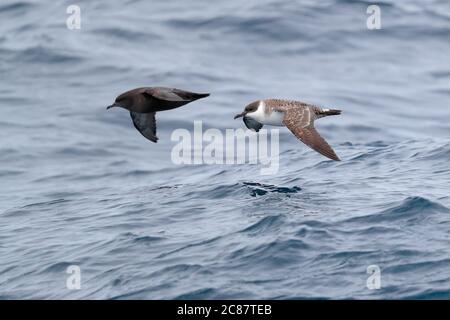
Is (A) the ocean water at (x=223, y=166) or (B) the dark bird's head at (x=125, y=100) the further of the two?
(B) the dark bird's head at (x=125, y=100)

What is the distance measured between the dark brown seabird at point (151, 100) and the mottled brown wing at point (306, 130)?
3.96 feet

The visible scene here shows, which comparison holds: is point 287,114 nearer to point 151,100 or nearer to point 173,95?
point 173,95

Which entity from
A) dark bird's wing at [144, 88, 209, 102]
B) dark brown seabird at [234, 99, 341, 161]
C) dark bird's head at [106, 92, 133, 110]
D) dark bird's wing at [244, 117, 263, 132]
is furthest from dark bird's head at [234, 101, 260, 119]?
dark bird's head at [106, 92, 133, 110]

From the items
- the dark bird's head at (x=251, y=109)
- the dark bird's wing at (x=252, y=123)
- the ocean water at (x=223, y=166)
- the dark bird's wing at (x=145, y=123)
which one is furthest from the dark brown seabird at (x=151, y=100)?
the ocean water at (x=223, y=166)

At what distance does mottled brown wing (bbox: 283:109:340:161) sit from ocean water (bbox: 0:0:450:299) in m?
0.71

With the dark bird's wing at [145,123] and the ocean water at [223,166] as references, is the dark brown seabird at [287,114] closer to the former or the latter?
the ocean water at [223,166]

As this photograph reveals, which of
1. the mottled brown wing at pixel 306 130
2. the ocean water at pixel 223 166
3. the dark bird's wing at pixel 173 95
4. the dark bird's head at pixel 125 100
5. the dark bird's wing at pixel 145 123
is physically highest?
the dark bird's wing at pixel 173 95

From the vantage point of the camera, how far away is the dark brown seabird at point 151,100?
13438mm

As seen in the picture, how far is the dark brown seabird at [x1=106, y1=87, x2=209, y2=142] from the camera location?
529 inches

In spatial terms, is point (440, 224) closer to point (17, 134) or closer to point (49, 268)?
point (49, 268)

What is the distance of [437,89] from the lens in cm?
2186

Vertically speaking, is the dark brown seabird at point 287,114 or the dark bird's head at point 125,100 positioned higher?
the dark bird's head at point 125,100

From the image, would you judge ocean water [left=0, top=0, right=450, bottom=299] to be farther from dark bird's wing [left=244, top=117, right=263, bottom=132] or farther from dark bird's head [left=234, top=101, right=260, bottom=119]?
dark bird's head [left=234, top=101, right=260, bottom=119]
